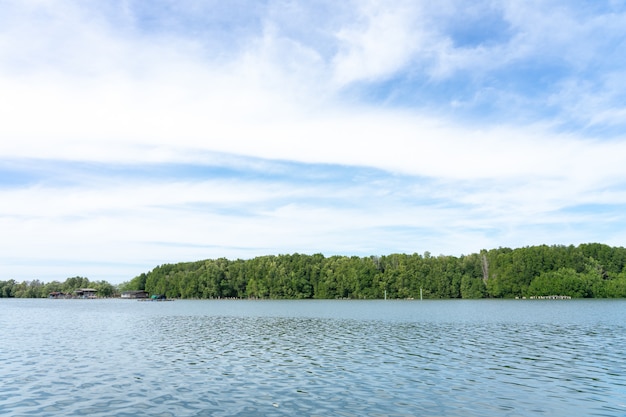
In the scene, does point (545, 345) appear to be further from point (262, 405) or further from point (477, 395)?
point (262, 405)

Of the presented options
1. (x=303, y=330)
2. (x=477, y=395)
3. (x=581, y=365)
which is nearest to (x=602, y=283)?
(x=303, y=330)

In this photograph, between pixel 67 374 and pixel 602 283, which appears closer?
pixel 67 374

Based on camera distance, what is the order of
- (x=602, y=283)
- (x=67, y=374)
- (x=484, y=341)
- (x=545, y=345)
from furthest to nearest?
(x=602, y=283), (x=484, y=341), (x=545, y=345), (x=67, y=374)

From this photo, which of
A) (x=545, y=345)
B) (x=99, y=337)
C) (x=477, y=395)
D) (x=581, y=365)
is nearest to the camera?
(x=477, y=395)

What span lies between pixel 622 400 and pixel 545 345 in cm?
2307

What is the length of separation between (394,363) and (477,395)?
35.1 ft

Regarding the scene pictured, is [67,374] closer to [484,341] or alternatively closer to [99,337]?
[99,337]

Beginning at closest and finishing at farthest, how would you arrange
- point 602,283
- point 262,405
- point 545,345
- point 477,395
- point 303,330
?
point 262,405 < point 477,395 < point 545,345 < point 303,330 < point 602,283

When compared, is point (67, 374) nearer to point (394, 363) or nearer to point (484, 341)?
point (394, 363)

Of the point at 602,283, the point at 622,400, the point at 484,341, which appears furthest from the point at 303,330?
the point at 602,283

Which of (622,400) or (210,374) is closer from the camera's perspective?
(622,400)

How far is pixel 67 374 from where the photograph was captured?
3253 cm

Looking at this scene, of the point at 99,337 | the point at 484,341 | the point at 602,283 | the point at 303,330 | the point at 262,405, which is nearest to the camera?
the point at 262,405

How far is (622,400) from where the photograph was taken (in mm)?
25328
